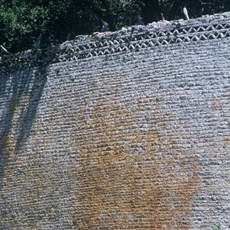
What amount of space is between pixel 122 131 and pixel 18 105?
1.82m

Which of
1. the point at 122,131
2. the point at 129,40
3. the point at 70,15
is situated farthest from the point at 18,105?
the point at 70,15

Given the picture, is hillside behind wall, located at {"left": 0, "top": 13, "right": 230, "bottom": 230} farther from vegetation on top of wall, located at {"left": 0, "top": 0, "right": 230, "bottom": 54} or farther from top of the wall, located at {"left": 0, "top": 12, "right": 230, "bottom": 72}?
vegetation on top of wall, located at {"left": 0, "top": 0, "right": 230, "bottom": 54}

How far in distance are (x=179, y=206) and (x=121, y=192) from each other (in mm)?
835

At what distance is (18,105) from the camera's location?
9266mm

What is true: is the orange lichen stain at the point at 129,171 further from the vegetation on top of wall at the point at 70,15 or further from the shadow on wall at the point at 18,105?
the vegetation on top of wall at the point at 70,15

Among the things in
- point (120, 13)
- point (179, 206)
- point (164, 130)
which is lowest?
point (120, 13)

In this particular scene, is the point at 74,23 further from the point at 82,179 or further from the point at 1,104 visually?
the point at 82,179

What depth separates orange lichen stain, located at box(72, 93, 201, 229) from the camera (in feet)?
25.8

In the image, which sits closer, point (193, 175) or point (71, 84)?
point (193, 175)

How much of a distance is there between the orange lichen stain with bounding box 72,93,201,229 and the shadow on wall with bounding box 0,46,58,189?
840 mm

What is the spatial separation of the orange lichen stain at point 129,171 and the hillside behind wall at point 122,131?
1 cm

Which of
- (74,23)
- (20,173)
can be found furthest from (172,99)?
(74,23)

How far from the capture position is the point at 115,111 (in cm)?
842

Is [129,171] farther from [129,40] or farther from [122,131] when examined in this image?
[129,40]
